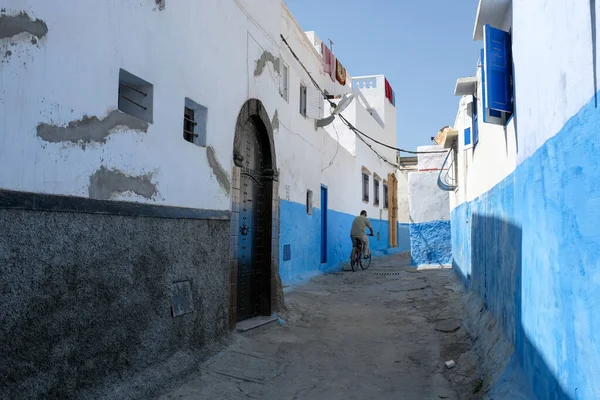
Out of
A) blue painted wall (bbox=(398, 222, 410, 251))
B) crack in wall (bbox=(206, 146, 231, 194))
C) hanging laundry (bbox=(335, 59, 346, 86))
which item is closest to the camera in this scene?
crack in wall (bbox=(206, 146, 231, 194))

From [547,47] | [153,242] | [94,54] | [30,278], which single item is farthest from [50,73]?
[547,47]

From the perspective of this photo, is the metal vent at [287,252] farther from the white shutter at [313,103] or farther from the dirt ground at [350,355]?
the white shutter at [313,103]

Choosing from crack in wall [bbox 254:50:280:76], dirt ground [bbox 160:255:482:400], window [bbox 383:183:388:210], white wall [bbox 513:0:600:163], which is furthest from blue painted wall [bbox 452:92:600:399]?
window [bbox 383:183:388:210]

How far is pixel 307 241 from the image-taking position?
36.4 feet

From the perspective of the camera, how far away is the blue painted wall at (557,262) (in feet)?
7.11

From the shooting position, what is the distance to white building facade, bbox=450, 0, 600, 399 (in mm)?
2219

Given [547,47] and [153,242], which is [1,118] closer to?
[153,242]

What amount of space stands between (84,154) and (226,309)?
272 cm

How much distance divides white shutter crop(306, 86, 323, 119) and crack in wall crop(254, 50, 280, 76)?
337cm

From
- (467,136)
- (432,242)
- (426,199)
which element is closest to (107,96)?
(467,136)

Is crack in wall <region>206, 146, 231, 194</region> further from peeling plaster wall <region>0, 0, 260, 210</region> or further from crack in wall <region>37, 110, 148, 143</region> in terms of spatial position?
crack in wall <region>37, 110, 148, 143</region>

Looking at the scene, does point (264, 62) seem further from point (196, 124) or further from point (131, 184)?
point (131, 184)

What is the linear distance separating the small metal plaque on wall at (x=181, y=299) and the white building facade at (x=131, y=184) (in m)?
0.02

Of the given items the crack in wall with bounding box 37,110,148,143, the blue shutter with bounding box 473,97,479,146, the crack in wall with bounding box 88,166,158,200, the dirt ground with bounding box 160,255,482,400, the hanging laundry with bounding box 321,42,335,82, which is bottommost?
the dirt ground with bounding box 160,255,482,400
